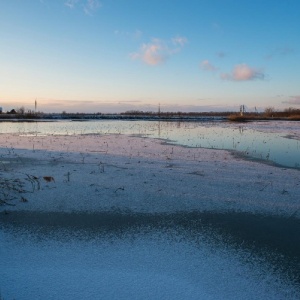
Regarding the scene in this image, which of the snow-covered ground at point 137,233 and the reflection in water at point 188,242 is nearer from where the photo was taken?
the snow-covered ground at point 137,233

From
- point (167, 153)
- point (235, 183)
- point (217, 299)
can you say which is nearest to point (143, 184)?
point (235, 183)

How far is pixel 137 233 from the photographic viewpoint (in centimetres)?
436

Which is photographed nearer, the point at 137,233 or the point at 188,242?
the point at 188,242

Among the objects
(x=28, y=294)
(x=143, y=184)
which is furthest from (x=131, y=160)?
(x=28, y=294)

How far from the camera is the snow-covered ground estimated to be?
308 centimetres

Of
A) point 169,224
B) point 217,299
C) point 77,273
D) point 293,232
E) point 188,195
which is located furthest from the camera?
point 188,195

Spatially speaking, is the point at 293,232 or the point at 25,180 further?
the point at 25,180

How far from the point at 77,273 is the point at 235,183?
4443 mm

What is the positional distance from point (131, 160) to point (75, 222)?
198 inches

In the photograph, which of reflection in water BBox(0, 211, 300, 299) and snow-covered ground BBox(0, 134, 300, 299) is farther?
reflection in water BBox(0, 211, 300, 299)

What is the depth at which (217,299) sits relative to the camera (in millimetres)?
2898

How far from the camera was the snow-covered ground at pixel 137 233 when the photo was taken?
3.08m

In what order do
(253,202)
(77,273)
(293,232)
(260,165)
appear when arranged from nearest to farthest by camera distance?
(77,273) < (293,232) < (253,202) < (260,165)

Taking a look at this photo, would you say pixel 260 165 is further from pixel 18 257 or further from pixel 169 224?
pixel 18 257
